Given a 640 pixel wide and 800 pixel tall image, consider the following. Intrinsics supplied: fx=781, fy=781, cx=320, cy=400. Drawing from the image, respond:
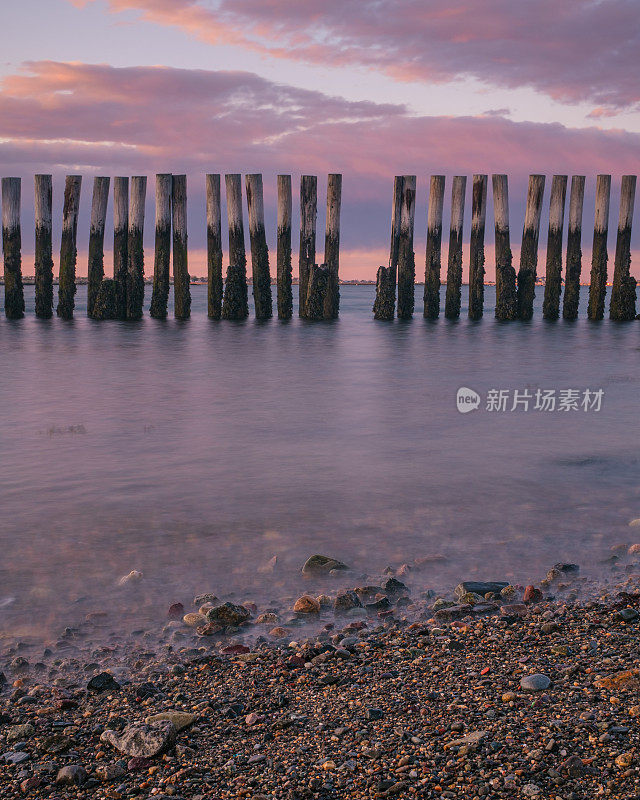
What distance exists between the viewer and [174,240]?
53.8 feet

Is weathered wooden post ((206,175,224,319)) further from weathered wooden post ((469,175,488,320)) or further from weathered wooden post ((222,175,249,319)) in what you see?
weathered wooden post ((469,175,488,320))

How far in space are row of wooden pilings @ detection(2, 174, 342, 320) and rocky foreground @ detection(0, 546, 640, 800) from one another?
1368 centimetres

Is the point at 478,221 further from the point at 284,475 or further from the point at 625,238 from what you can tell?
the point at 284,475

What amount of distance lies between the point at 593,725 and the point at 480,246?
618 inches

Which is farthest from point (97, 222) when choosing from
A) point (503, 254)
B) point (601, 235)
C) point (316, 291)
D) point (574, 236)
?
point (601, 235)

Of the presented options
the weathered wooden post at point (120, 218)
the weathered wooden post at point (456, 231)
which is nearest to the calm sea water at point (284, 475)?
the weathered wooden post at point (120, 218)

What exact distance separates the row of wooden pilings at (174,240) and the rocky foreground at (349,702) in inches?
539

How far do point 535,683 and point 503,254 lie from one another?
15.5m

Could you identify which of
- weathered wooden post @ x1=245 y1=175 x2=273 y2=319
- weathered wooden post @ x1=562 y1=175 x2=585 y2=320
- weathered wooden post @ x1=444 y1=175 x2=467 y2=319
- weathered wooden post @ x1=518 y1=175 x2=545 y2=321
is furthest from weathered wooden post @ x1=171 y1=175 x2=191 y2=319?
weathered wooden post @ x1=562 y1=175 x2=585 y2=320

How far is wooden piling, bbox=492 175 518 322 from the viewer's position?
16.8 m

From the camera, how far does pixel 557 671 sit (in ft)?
8.52

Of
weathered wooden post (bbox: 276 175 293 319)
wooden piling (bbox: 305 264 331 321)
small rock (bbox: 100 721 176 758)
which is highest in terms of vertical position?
weathered wooden post (bbox: 276 175 293 319)

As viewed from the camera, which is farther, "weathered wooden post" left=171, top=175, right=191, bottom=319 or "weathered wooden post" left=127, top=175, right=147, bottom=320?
"weathered wooden post" left=127, top=175, right=147, bottom=320

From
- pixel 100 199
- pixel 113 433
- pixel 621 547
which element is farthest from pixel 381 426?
pixel 100 199
